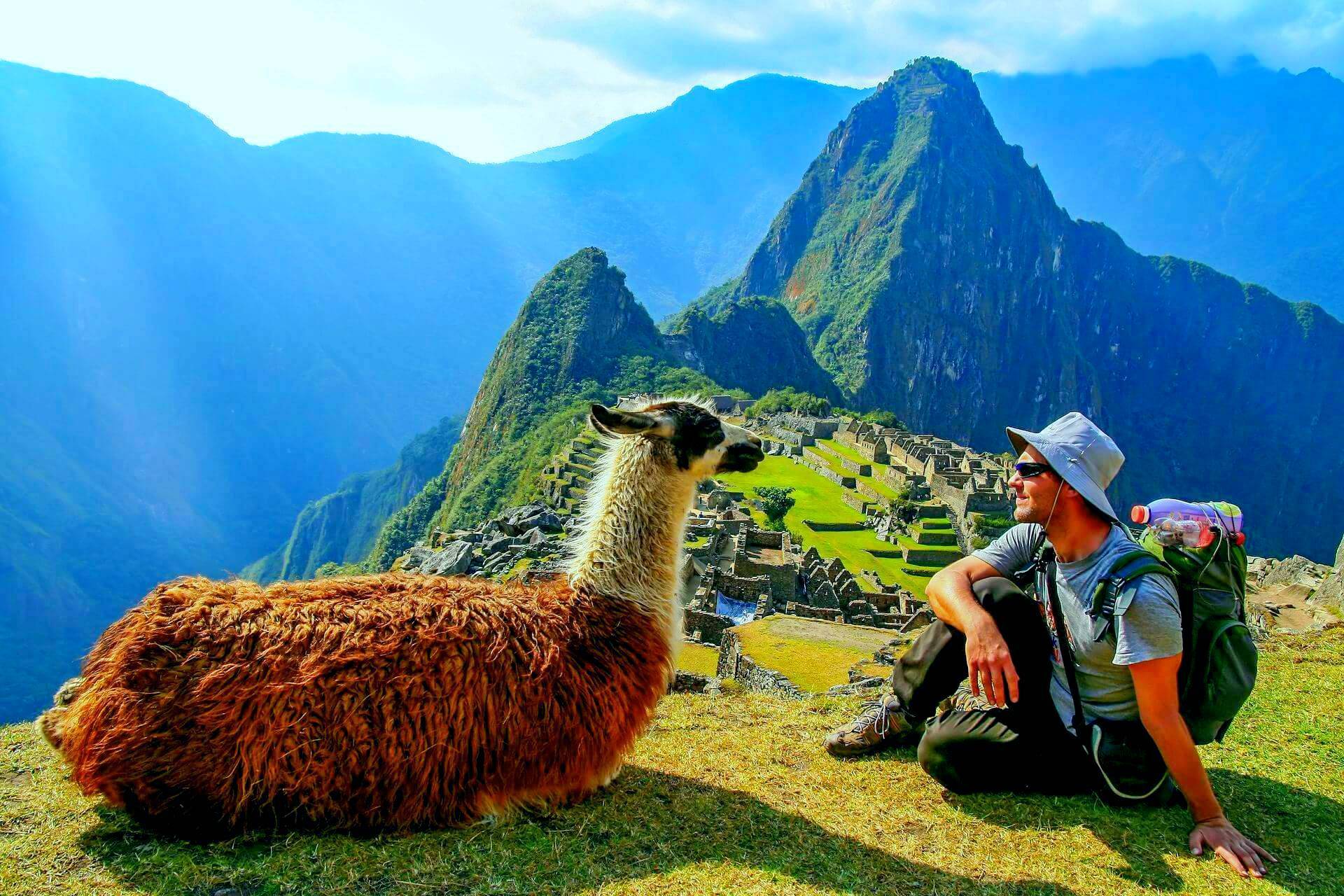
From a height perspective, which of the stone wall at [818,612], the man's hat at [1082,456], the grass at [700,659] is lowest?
the grass at [700,659]

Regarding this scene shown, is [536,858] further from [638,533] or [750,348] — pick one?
[750,348]

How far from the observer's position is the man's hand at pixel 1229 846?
8.82ft

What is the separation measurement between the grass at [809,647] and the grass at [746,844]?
187 inches

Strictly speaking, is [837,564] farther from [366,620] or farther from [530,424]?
[530,424]

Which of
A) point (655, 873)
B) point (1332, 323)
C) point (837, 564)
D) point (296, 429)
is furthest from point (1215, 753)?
point (1332, 323)

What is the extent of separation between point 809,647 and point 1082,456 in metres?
7.79

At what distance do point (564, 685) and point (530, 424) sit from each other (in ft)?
245

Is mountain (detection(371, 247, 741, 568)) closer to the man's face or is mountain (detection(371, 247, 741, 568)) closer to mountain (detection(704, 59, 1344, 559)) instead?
mountain (detection(704, 59, 1344, 559))

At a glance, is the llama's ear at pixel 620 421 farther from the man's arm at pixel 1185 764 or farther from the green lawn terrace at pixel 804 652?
the green lawn terrace at pixel 804 652

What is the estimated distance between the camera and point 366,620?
2.98 metres

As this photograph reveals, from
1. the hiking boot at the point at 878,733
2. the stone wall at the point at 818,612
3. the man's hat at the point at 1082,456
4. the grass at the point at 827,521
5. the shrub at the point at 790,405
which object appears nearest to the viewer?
the man's hat at the point at 1082,456

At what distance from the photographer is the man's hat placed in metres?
2.76

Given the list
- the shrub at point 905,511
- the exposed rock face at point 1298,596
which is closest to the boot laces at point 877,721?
the exposed rock face at point 1298,596

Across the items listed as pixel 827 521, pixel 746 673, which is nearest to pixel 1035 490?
pixel 746 673
